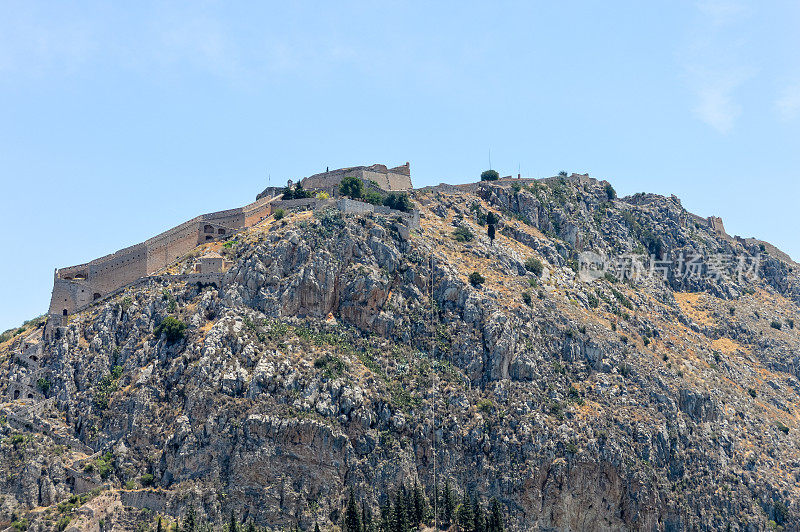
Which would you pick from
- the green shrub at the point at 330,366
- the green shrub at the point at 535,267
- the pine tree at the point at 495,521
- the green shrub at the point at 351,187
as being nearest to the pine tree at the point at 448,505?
the pine tree at the point at 495,521

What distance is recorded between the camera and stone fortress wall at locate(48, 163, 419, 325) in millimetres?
113312

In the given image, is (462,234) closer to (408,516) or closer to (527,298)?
(527,298)

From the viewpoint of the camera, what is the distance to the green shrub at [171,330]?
344 feet

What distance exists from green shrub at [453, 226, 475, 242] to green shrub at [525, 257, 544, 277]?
770 centimetres

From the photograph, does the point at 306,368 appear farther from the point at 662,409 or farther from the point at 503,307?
the point at 662,409

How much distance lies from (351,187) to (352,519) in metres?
49.4

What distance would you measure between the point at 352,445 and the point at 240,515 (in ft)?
40.5

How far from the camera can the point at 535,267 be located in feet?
422

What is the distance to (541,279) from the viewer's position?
419 ft

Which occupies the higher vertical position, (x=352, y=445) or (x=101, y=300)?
(x=101, y=300)

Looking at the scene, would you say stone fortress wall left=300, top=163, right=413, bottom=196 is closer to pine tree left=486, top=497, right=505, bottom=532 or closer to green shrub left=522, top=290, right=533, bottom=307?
green shrub left=522, top=290, right=533, bottom=307

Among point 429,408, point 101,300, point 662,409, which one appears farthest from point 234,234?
point 662,409

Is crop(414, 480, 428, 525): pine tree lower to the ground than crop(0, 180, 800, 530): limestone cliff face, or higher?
lower

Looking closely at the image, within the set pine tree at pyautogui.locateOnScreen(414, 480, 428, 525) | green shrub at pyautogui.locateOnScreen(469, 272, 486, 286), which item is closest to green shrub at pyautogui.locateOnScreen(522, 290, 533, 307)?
green shrub at pyautogui.locateOnScreen(469, 272, 486, 286)
